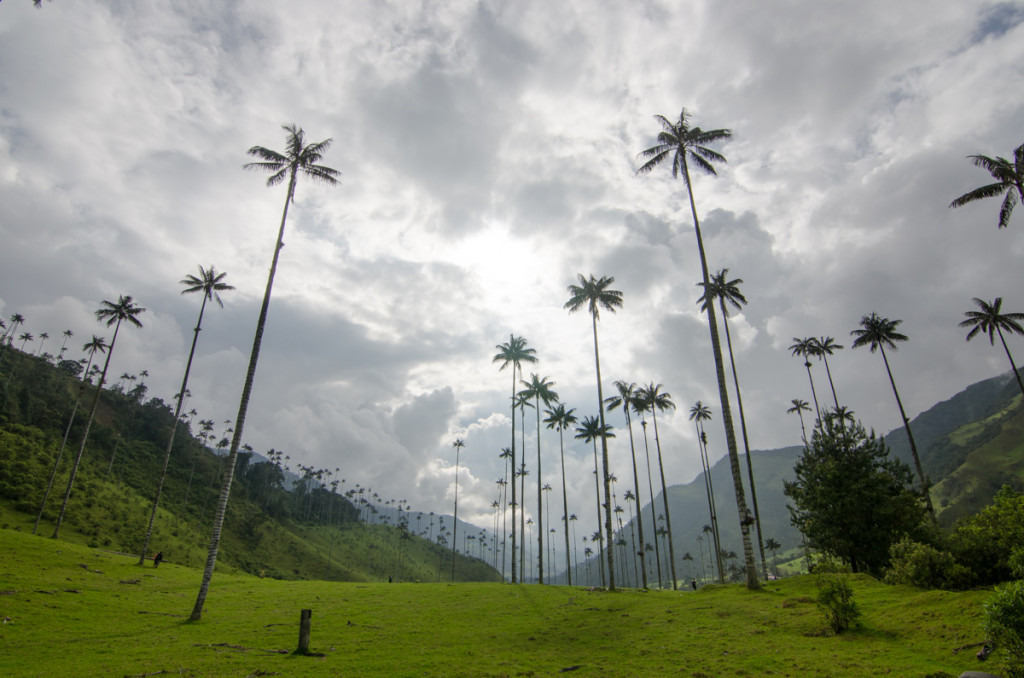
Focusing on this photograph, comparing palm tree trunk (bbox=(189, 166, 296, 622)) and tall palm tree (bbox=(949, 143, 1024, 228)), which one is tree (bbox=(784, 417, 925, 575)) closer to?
tall palm tree (bbox=(949, 143, 1024, 228))

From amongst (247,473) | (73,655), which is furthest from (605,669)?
(247,473)

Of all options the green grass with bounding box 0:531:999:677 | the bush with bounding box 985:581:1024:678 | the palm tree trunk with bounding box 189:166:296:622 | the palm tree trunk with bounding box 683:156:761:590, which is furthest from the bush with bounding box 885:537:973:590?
the palm tree trunk with bounding box 189:166:296:622

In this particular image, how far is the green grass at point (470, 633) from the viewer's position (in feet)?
50.4

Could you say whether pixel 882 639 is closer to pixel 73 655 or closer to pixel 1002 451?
pixel 73 655

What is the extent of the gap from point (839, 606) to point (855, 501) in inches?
741

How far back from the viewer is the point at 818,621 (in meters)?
19.4

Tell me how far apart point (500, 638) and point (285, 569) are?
116m

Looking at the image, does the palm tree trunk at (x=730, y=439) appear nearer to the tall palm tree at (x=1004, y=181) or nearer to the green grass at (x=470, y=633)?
the green grass at (x=470, y=633)

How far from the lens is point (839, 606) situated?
18031mm

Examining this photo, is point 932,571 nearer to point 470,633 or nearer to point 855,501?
point 855,501

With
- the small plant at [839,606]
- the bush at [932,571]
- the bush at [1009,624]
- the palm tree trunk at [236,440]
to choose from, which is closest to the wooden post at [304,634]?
the palm tree trunk at [236,440]

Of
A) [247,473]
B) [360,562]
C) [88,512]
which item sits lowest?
[360,562]

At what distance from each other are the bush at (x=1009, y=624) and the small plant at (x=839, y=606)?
604 centimetres

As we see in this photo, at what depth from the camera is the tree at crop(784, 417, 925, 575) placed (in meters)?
32.5
